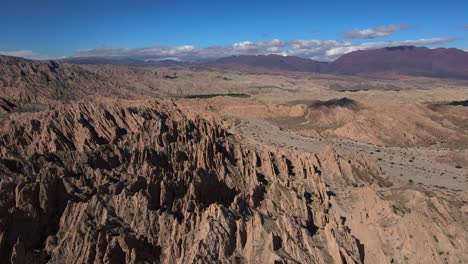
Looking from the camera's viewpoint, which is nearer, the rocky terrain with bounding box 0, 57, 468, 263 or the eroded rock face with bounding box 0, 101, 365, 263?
the eroded rock face with bounding box 0, 101, 365, 263

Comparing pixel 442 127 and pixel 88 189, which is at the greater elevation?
pixel 88 189

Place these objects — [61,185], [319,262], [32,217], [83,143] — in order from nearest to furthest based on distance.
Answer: [319,262] → [32,217] → [61,185] → [83,143]

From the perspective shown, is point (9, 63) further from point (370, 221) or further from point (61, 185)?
point (370, 221)

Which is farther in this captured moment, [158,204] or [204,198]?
[204,198]

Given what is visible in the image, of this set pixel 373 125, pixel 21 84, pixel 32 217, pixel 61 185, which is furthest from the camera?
pixel 21 84

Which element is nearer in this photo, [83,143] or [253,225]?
[253,225]

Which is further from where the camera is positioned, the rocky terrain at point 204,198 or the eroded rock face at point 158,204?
the rocky terrain at point 204,198

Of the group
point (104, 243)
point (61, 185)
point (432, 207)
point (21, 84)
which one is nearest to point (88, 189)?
point (61, 185)

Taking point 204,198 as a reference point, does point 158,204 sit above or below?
above
